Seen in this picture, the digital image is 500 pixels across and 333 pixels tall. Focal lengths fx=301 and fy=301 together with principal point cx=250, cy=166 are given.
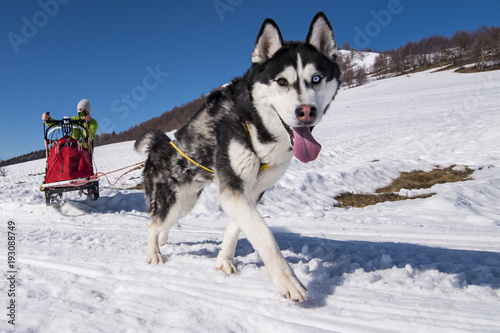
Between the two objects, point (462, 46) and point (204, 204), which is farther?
point (462, 46)

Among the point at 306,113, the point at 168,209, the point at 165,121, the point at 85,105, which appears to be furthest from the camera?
the point at 165,121

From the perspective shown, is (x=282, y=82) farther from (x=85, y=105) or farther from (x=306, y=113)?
(x=85, y=105)

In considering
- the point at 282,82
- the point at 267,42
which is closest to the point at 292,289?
the point at 282,82

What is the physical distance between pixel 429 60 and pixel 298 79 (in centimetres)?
8393

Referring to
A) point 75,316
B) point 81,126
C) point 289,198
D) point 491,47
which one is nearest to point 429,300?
point 75,316

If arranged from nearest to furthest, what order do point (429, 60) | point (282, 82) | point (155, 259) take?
point (282, 82) → point (155, 259) → point (429, 60)

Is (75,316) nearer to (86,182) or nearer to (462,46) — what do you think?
(86,182)

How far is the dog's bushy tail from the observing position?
378 centimetres

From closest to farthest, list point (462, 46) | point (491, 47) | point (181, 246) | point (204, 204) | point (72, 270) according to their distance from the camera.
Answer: point (72, 270) → point (181, 246) → point (204, 204) → point (491, 47) → point (462, 46)

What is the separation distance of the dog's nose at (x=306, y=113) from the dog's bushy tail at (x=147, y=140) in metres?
2.10

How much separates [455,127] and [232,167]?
52.6 feet

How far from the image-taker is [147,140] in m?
3.85

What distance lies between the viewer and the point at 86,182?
6.02m

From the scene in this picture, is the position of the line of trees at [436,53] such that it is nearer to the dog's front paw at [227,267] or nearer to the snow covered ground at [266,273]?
the snow covered ground at [266,273]
